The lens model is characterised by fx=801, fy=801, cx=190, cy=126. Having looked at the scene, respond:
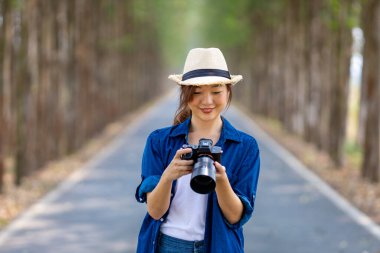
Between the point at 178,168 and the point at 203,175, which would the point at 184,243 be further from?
the point at 203,175

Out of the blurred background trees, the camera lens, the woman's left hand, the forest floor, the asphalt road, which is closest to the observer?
the camera lens

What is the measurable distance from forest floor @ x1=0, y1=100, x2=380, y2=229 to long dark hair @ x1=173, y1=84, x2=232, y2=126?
279 inches

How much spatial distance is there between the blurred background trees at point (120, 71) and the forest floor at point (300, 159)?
32cm

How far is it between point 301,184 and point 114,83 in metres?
21.0

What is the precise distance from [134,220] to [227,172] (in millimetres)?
7542

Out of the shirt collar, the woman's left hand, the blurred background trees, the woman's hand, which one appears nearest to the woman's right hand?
the woman's hand

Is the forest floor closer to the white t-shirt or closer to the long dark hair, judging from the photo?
the long dark hair

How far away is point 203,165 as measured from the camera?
3021 millimetres

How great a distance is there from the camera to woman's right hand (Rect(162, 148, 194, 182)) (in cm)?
318

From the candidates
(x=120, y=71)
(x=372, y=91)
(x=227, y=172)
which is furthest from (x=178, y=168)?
(x=120, y=71)

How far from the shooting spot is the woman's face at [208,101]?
138 inches

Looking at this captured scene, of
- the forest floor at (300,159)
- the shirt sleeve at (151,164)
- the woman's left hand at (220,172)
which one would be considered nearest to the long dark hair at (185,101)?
the shirt sleeve at (151,164)

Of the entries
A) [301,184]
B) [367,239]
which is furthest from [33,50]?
[367,239]

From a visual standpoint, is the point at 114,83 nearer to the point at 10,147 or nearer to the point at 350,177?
the point at 10,147
